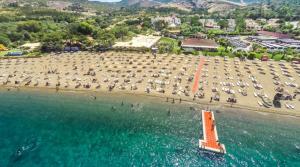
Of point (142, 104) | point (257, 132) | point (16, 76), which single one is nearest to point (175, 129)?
point (142, 104)

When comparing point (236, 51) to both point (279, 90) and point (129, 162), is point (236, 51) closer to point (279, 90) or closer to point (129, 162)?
point (279, 90)

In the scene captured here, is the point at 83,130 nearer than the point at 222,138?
No

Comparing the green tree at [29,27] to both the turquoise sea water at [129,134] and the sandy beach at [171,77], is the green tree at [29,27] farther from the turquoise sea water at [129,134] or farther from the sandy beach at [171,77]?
the turquoise sea water at [129,134]

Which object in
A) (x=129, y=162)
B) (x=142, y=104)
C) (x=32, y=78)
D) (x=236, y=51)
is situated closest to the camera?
(x=129, y=162)

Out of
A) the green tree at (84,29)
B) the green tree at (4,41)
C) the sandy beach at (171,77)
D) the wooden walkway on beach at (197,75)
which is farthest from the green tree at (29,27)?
the wooden walkway on beach at (197,75)

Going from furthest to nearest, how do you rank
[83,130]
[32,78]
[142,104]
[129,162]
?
[32,78] → [142,104] → [83,130] → [129,162]

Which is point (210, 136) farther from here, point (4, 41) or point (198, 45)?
point (4, 41)
